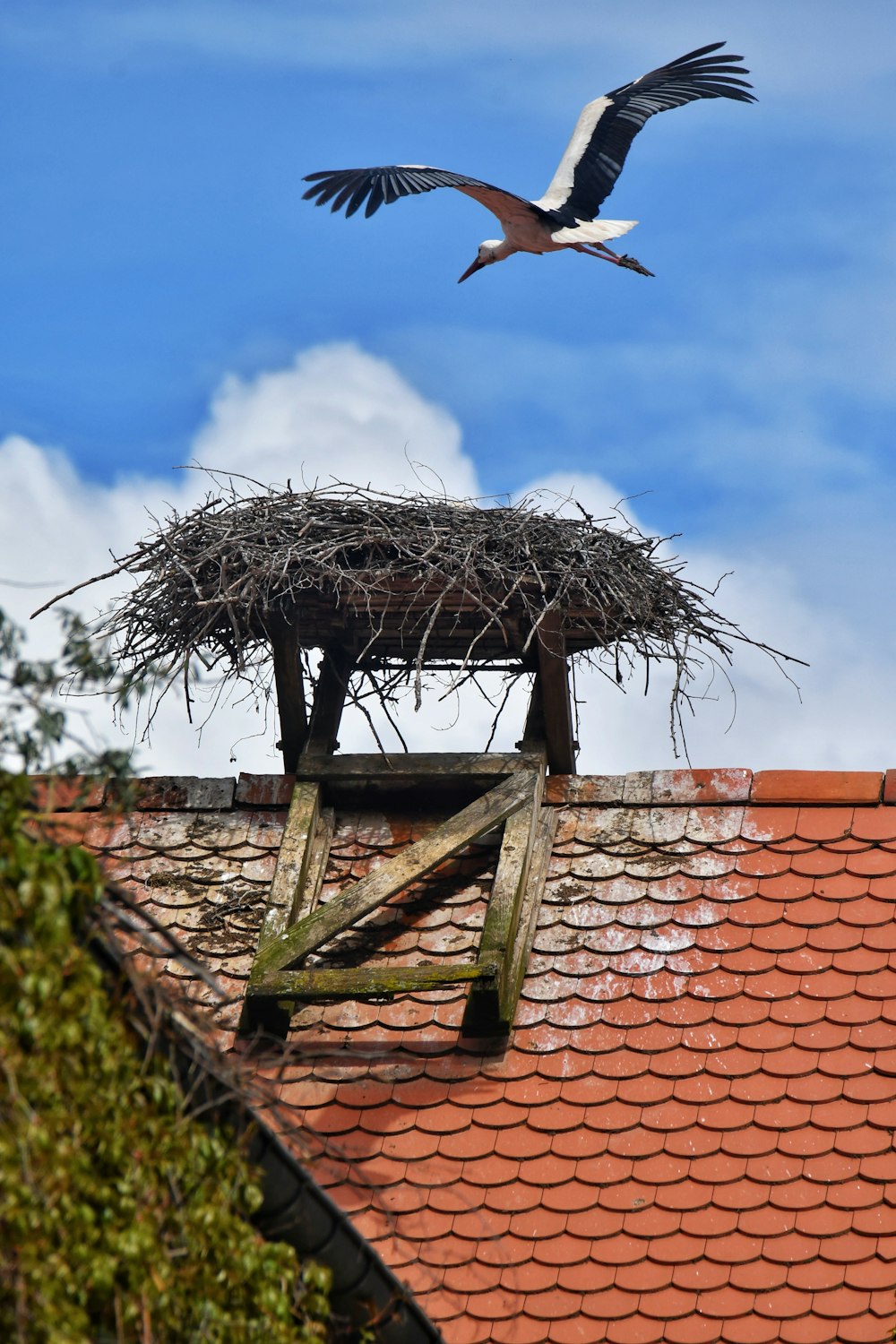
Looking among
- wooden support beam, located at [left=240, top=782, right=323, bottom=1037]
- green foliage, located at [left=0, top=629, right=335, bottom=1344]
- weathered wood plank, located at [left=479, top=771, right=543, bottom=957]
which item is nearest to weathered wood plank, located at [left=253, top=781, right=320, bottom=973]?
wooden support beam, located at [left=240, top=782, right=323, bottom=1037]

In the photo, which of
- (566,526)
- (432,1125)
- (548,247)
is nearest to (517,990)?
(432,1125)

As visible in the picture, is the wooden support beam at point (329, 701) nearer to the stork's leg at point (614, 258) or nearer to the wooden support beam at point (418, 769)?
the wooden support beam at point (418, 769)

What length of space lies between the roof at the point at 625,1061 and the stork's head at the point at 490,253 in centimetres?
366

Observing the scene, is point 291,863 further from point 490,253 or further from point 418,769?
point 490,253

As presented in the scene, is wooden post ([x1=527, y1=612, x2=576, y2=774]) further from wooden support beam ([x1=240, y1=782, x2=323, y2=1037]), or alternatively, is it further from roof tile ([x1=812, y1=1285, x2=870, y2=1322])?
roof tile ([x1=812, y1=1285, x2=870, y2=1322])

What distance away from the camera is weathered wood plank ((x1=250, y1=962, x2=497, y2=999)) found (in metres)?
5.57

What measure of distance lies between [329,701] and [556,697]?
0.92 meters

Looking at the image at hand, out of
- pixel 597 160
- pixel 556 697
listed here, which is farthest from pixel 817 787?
pixel 597 160

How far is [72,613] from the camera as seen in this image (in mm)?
3322

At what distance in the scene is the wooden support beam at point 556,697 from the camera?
664 cm

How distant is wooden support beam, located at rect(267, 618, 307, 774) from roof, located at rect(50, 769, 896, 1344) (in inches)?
7.7

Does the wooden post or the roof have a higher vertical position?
the wooden post

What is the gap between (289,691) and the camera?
6.91 m

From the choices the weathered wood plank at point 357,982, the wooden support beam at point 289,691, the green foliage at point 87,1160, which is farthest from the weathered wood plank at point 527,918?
the green foliage at point 87,1160
